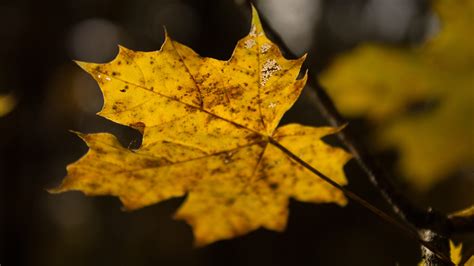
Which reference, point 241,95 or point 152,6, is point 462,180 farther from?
point 152,6

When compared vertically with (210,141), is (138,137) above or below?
above

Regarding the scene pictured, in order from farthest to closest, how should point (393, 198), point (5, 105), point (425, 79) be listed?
point (425, 79) < point (5, 105) < point (393, 198)

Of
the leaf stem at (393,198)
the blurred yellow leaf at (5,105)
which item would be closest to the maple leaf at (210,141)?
the leaf stem at (393,198)

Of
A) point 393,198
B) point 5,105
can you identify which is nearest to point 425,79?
point 393,198

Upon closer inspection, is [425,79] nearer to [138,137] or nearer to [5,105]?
[5,105]

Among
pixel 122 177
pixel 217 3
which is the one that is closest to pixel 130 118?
pixel 122 177

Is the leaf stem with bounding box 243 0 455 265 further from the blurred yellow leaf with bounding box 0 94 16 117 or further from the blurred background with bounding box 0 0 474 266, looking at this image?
the blurred background with bounding box 0 0 474 266

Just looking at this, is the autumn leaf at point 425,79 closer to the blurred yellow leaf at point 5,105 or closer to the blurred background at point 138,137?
the blurred background at point 138,137

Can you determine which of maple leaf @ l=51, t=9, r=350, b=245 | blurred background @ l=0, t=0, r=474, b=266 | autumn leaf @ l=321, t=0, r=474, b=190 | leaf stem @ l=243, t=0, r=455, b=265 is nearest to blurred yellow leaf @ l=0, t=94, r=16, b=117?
maple leaf @ l=51, t=9, r=350, b=245
